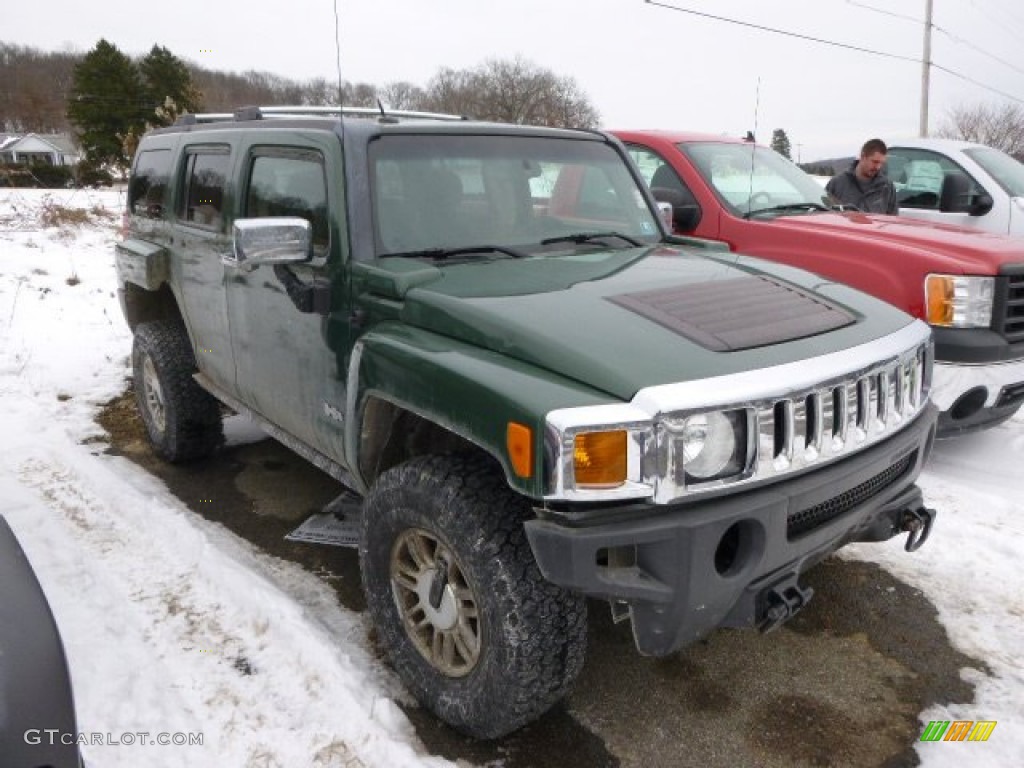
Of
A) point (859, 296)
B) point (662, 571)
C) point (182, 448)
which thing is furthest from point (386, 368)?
point (182, 448)

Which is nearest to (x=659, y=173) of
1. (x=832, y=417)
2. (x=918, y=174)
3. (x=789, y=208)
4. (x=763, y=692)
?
(x=789, y=208)

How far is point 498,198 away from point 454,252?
0.40m

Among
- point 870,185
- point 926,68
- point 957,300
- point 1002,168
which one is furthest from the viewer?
point 926,68

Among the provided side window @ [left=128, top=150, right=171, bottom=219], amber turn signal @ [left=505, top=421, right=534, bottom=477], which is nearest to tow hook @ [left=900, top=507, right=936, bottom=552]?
amber turn signal @ [left=505, top=421, right=534, bottom=477]

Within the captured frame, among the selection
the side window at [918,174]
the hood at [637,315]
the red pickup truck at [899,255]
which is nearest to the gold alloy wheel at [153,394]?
the hood at [637,315]

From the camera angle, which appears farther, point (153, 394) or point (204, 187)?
point (153, 394)

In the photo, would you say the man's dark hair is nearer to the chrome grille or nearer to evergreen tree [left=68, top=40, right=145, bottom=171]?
the chrome grille

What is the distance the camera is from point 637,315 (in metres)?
2.47

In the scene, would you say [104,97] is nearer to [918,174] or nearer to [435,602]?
[918,174]

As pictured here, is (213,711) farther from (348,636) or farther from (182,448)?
(182,448)

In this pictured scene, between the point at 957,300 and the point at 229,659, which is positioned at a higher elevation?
the point at 957,300

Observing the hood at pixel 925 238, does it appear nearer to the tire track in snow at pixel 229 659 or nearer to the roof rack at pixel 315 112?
the roof rack at pixel 315 112

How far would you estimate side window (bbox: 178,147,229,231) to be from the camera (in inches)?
153

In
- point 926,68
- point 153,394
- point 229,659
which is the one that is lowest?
point 229,659
